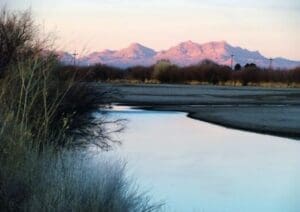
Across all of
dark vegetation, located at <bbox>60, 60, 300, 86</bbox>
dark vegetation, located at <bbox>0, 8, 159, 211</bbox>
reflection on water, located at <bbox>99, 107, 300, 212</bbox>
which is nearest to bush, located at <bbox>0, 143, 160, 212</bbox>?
dark vegetation, located at <bbox>0, 8, 159, 211</bbox>

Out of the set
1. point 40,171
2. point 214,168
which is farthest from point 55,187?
point 214,168

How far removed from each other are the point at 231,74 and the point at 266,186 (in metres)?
100.0

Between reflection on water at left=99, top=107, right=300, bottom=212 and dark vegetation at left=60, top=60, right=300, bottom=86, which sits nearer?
reflection on water at left=99, top=107, right=300, bottom=212

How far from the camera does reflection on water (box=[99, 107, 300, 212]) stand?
13.0 m

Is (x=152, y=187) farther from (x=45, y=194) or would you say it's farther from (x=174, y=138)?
(x=174, y=138)

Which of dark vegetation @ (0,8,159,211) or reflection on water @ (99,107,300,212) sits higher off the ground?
dark vegetation @ (0,8,159,211)

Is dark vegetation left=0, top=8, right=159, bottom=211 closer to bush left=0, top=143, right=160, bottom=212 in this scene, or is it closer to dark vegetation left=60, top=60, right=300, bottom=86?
bush left=0, top=143, right=160, bottom=212

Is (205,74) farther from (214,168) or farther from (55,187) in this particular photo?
(55,187)

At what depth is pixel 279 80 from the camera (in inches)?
4240

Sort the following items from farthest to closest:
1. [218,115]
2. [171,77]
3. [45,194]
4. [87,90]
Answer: [171,77], [218,115], [87,90], [45,194]

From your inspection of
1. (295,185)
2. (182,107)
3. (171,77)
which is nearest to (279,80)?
(171,77)

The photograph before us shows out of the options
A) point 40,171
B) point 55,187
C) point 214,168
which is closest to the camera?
point 55,187

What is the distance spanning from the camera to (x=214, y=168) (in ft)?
57.4

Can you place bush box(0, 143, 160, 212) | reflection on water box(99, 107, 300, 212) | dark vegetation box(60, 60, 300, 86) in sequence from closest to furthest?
bush box(0, 143, 160, 212)
reflection on water box(99, 107, 300, 212)
dark vegetation box(60, 60, 300, 86)
